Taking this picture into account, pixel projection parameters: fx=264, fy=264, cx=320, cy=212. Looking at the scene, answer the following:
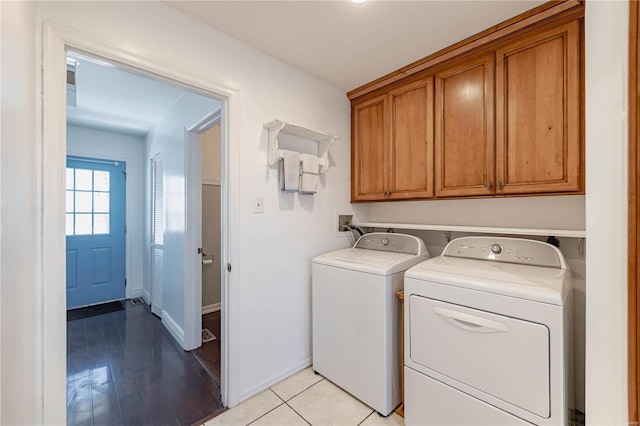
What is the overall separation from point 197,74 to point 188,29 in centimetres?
25

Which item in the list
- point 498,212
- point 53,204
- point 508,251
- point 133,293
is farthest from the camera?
point 133,293

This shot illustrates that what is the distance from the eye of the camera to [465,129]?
178 centimetres

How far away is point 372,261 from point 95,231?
4.07 m

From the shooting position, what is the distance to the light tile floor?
1572mm

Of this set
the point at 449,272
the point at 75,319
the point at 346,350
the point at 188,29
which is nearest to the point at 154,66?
the point at 188,29

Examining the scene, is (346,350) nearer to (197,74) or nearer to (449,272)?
(449,272)

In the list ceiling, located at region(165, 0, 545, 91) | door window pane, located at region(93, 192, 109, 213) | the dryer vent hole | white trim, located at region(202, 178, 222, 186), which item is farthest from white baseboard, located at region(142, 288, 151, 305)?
ceiling, located at region(165, 0, 545, 91)

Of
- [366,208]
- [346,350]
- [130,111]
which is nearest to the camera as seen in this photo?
[346,350]

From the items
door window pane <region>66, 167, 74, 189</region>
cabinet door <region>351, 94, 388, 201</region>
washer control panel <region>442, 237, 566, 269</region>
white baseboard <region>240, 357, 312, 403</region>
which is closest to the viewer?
washer control panel <region>442, 237, 566, 269</region>

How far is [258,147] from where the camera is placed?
1.83m

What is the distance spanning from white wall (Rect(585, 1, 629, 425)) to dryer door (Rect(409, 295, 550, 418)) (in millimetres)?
280

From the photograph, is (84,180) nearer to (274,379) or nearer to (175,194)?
(175,194)

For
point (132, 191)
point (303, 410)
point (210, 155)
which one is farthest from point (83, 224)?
point (303, 410)

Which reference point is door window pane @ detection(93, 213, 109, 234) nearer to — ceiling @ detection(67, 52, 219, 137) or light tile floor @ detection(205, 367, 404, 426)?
ceiling @ detection(67, 52, 219, 137)
